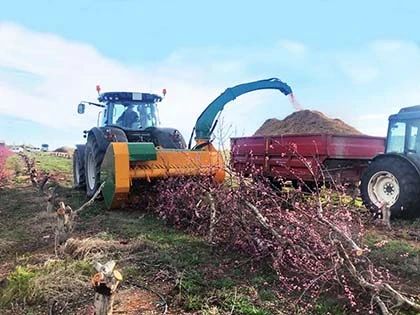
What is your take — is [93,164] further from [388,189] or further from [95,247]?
[388,189]

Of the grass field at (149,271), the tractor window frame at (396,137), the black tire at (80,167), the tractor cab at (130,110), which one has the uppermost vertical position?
the tractor cab at (130,110)

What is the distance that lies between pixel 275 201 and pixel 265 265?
2.26 feet

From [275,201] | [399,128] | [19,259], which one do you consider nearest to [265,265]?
[275,201]

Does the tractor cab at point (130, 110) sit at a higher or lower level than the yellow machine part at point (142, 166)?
higher

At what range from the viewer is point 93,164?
28.6 ft

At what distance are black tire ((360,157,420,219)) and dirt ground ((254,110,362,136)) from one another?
17.1 feet

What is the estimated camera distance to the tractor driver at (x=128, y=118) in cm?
952

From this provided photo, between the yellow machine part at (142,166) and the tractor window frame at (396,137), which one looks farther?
the tractor window frame at (396,137)

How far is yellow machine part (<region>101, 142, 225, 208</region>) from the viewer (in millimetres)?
7066

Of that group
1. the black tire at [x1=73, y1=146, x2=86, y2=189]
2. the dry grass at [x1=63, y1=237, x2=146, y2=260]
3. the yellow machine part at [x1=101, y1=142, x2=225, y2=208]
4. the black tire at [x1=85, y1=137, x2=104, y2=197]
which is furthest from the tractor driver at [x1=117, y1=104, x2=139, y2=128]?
the dry grass at [x1=63, y1=237, x2=146, y2=260]

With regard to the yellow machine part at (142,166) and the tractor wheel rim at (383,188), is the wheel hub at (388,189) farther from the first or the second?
the yellow machine part at (142,166)

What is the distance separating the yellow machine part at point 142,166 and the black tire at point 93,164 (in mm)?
615

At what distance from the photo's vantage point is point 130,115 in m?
9.57

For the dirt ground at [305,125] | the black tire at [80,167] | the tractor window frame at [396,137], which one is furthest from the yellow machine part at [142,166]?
the dirt ground at [305,125]
